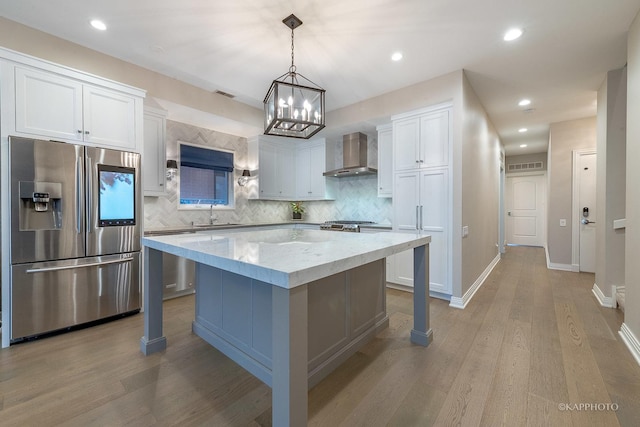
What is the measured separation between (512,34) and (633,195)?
5.63 feet

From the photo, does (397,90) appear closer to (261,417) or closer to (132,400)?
(261,417)

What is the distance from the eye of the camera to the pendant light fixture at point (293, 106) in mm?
1939

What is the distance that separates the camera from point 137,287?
2.88 m

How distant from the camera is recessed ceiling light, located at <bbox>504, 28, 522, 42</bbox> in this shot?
2421 mm

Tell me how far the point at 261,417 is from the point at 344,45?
122 inches

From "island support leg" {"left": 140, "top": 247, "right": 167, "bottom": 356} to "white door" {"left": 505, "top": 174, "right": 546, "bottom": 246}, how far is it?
9094 mm

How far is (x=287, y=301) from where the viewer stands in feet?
3.39

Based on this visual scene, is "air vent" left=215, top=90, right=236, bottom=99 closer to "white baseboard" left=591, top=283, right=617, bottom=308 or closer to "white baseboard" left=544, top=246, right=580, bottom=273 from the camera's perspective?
"white baseboard" left=591, top=283, right=617, bottom=308

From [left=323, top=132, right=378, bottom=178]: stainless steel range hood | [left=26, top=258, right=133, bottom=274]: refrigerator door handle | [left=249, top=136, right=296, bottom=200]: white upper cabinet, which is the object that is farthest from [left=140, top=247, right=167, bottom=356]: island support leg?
[left=323, top=132, right=378, bottom=178]: stainless steel range hood

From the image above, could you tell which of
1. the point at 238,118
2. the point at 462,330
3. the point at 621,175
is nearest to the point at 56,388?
the point at 462,330

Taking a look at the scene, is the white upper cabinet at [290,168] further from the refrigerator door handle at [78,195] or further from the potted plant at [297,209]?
the refrigerator door handle at [78,195]

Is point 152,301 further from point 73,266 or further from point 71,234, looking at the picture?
point 71,234

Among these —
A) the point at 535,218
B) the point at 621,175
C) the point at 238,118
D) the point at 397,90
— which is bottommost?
the point at 535,218

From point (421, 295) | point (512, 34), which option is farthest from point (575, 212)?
point (421, 295)
